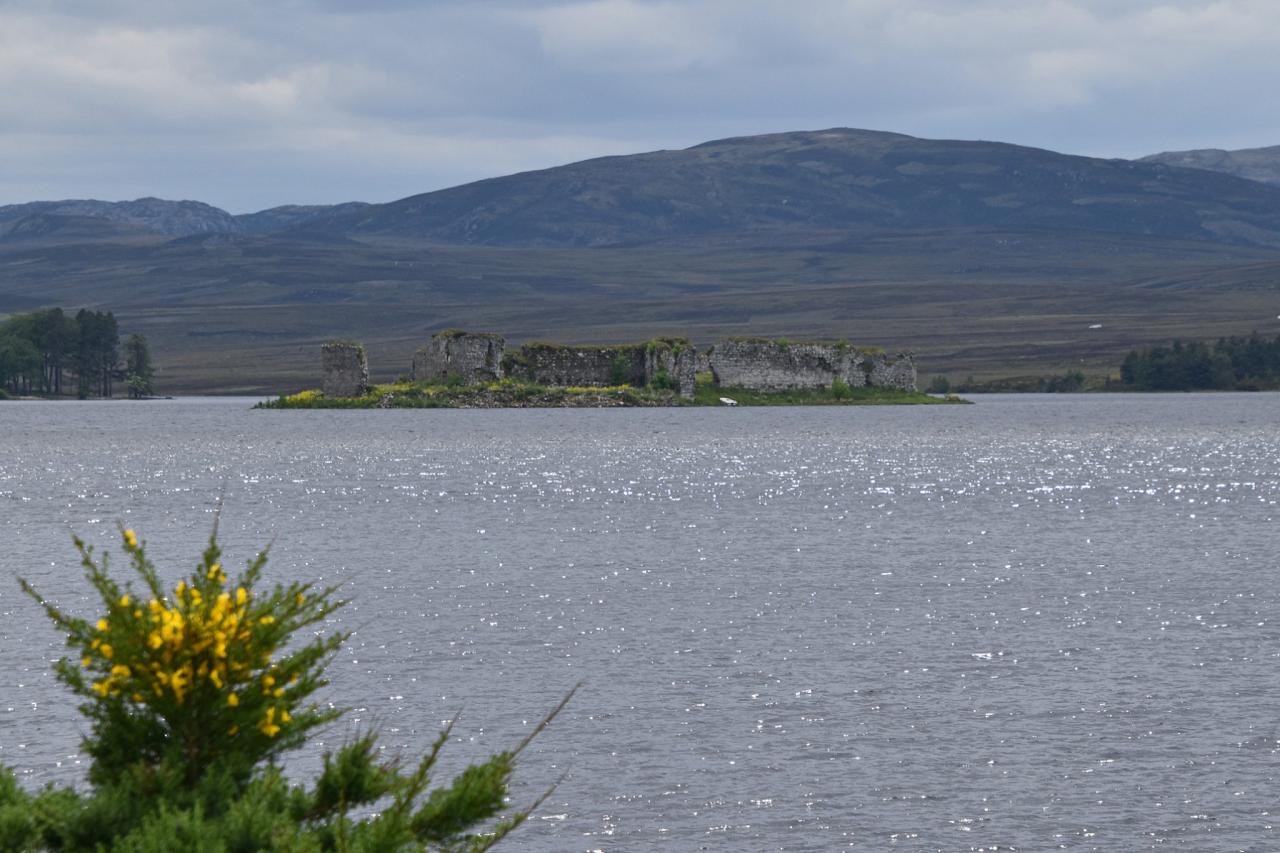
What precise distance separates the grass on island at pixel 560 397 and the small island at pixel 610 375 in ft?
0.28

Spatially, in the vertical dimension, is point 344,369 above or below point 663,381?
above

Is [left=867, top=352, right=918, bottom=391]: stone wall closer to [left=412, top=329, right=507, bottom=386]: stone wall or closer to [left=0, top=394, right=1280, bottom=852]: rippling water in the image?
[left=412, top=329, right=507, bottom=386]: stone wall

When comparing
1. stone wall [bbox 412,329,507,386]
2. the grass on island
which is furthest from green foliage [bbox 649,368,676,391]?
stone wall [bbox 412,329,507,386]

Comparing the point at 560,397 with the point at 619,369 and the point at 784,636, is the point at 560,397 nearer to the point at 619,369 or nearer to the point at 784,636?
the point at 619,369

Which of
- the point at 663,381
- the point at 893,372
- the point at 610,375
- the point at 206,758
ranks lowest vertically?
the point at 206,758

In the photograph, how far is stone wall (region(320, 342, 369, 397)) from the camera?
14450 centimetres

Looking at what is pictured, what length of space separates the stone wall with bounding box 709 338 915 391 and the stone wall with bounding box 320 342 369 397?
29.3 meters

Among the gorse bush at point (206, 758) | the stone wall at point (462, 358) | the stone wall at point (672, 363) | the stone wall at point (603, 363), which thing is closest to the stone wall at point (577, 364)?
the stone wall at point (603, 363)

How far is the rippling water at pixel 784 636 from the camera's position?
2012cm

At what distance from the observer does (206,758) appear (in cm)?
1206

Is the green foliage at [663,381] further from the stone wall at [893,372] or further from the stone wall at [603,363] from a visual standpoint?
the stone wall at [893,372]

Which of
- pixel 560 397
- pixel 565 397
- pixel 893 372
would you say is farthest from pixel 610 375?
pixel 893 372

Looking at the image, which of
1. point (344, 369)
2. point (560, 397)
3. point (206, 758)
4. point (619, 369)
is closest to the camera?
point (206, 758)

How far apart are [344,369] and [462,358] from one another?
32.8 ft
